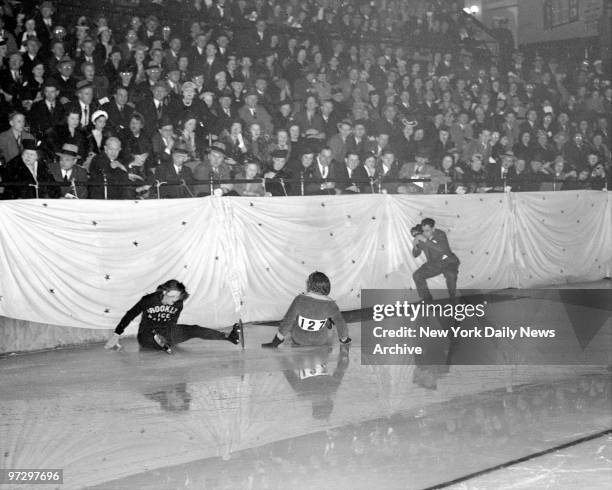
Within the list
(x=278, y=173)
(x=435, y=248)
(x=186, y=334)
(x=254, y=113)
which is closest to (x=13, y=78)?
(x=254, y=113)

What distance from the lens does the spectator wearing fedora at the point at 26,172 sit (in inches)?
400

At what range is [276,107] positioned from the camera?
15.4 metres

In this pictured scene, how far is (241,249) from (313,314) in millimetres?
2103

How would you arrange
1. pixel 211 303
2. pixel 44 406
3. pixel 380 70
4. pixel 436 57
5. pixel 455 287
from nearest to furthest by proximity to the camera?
pixel 44 406
pixel 211 303
pixel 455 287
pixel 380 70
pixel 436 57

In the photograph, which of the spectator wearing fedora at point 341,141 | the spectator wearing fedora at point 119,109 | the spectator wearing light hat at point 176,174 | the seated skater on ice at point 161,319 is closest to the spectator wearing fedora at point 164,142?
the spectator wearing light hat at point 176,174

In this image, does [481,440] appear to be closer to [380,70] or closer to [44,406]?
[44,406]

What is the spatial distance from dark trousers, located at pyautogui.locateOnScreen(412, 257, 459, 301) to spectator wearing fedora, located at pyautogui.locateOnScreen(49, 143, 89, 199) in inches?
226

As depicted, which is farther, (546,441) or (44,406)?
(44,406)

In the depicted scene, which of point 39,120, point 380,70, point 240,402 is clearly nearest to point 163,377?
point 240,402

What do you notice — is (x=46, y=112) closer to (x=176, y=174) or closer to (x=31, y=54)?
(x=31, y=54)

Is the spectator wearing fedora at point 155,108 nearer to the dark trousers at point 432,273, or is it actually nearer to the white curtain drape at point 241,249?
the white curtain drape at point 241,249

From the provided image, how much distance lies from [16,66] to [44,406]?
7215 mm

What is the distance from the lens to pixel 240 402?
24.2 feet

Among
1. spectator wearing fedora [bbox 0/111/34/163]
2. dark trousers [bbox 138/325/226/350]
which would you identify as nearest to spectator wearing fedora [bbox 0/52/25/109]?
spectator wearing fedora [bbox 0/111/34/163]
